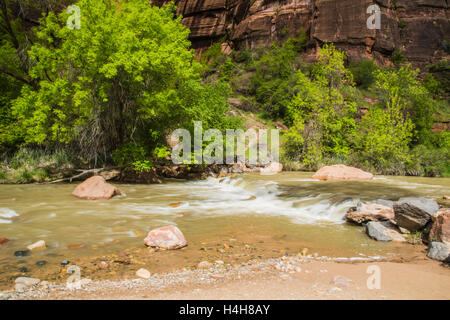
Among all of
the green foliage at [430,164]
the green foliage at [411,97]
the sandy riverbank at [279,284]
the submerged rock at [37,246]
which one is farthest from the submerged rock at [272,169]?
the submerged rock at [37,246]

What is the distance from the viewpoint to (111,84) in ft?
40.4

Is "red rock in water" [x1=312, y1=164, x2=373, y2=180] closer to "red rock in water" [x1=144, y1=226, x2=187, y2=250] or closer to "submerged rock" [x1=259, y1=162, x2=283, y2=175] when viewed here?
"submerged rock" [x1=259, y1=162, x2=283, y2=175]

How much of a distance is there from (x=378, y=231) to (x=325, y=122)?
15251 mm

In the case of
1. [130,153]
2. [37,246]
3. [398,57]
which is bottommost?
[37,246]

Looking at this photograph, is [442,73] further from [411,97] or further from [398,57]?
[411,97]

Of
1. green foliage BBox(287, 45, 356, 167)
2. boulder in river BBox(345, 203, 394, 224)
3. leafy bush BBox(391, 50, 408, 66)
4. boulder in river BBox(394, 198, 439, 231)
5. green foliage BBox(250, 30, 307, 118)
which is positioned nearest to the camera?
boulder in river BBox(394, 198, 439, 231)

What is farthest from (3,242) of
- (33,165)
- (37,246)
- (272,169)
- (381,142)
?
(381,142)

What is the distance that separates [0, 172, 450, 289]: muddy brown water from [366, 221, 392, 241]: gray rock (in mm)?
180

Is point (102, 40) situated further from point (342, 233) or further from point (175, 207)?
point (342, 233)

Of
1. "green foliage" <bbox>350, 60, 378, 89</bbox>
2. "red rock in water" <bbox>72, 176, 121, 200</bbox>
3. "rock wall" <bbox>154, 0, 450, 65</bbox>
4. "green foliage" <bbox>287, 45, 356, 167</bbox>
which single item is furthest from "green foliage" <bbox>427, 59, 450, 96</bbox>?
"red rock in water" <bbox>72, 176, 121, 200</bbox>

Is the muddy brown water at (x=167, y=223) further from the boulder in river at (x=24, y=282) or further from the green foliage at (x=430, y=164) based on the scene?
the green foliage at (x=430, y=164)

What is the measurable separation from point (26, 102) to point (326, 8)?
37885 millimetres

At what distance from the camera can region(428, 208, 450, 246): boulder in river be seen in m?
4.80

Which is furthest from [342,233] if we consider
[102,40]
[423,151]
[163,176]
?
[423,151]
